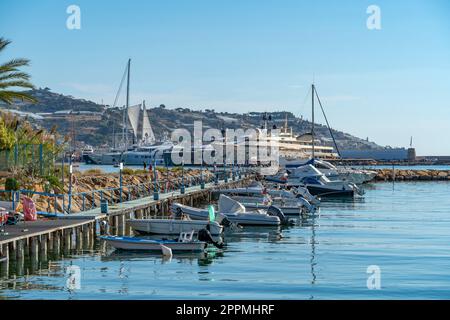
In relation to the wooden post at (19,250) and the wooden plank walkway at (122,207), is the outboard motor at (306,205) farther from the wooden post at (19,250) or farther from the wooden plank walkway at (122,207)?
the wooden post at (19,250)

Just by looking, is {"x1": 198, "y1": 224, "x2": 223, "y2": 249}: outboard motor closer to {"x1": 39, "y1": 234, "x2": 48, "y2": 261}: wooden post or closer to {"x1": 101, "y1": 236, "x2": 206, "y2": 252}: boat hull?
{"x1": 101, "y1": 236, "x2": 206, "y2": 252}: boat hull

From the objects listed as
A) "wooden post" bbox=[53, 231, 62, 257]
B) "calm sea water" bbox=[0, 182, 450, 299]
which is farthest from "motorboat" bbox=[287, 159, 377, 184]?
"wooden post" bbox=[53, 231, 62, 257]

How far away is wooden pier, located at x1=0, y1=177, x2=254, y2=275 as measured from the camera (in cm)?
2702

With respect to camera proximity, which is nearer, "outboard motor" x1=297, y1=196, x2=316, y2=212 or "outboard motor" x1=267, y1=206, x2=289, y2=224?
"outboard motor" x1=267, y1=206, x2=289, y2=224

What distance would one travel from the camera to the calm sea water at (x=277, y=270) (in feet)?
72.7

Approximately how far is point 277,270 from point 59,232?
9.38m

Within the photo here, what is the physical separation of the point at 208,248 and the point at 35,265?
293 inches

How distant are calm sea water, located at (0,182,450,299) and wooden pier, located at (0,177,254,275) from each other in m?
1.22

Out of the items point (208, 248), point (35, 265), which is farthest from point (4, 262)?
point (208, 248)

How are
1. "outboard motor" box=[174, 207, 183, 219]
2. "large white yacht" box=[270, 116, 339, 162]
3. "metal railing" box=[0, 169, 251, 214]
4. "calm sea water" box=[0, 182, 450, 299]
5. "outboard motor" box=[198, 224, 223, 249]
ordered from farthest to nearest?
1. "large white yacht" box=[270, 116, 339, 162]
2. "outboard motor" box=[174, 207, 183, 219]
3. "metal railing" box=[0, 169, 251, 214]
4. "outboard motor" box=[198, 224, 223, 249]
5. "calm sea water" box=[0, 182, 450, 299]

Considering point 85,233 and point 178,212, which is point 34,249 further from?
point 178,212

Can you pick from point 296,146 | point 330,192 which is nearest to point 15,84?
point 330,192

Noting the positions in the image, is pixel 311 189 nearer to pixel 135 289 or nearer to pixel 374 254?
pixel 374 254

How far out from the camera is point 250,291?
22.3 metres
